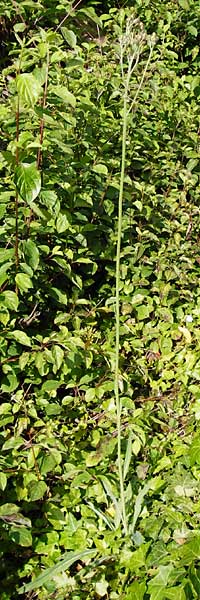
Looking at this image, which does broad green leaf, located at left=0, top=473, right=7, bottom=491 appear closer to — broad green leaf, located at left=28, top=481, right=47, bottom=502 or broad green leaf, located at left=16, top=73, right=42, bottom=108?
broad green leaf, located at left=28, top=481, right=47, bottom=502

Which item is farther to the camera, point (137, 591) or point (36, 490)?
point (36, 490)

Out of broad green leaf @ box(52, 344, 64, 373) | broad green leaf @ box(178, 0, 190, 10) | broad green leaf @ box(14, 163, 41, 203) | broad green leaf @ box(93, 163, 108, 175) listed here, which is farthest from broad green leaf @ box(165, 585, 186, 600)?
broad green leaf @ box(178, 0, 190, 10)

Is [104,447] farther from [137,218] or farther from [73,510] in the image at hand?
[137,218]

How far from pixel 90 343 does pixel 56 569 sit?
74cm

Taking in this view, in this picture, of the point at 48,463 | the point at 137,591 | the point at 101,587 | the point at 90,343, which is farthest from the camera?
the point at 90,343

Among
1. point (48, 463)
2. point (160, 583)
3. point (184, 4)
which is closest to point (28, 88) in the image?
point (48, 463)

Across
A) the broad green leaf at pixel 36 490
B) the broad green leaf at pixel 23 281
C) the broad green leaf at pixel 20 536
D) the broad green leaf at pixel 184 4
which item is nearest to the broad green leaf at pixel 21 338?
the broad green leaf at pixel 23 281

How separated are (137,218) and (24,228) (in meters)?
0.98

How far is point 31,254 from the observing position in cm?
205

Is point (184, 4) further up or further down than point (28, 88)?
further down

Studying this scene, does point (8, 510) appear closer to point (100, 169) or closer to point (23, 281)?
point (23, 281)

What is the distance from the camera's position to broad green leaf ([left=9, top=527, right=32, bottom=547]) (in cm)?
177

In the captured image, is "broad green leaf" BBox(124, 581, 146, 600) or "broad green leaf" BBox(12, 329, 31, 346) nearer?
"broad green leaf" BBox(124, 581, 146, 600)

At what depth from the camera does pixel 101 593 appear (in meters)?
1.87
